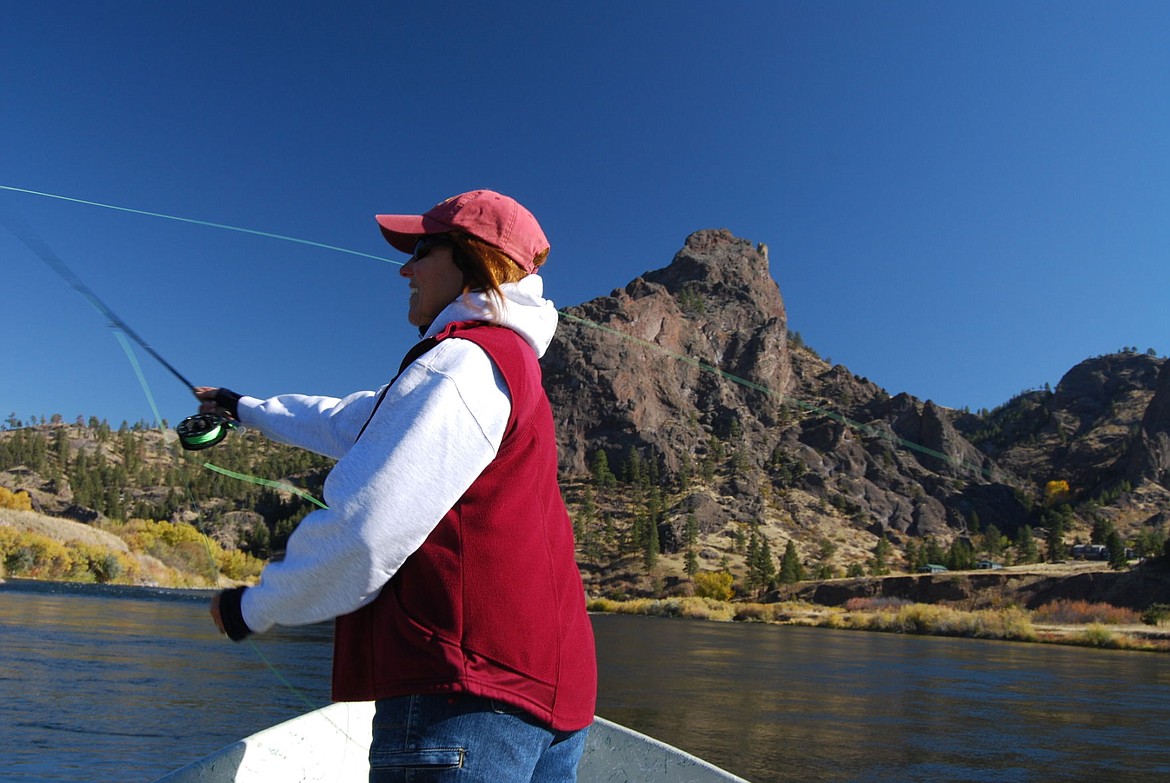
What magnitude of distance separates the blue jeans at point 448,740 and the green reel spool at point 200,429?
134 cm

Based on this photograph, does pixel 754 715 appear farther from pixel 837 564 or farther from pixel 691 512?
pixel 691 512

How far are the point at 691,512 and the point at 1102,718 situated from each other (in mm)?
79377

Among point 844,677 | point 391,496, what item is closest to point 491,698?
point 391,496

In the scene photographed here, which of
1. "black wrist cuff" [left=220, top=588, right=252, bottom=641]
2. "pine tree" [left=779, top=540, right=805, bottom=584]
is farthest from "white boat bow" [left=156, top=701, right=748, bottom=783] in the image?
"pine tree" [left=779, top=540, right=805, bottom=584]

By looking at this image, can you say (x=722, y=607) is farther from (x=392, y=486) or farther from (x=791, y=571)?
(x=392, y=486)

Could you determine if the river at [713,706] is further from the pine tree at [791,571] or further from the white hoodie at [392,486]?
the pine tree at [791,571]

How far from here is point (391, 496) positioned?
1.33m

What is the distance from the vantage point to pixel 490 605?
1.42 metres

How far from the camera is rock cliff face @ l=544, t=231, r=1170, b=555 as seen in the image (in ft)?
344

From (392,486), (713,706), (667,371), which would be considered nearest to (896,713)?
(713,706)

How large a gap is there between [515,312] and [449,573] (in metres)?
0.50

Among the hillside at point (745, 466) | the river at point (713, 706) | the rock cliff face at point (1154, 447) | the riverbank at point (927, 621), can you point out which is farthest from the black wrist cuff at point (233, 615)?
the rock cliff face at point (1154, 447)

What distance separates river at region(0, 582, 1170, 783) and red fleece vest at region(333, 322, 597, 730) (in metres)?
2.63

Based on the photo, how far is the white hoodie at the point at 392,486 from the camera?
1338mm
